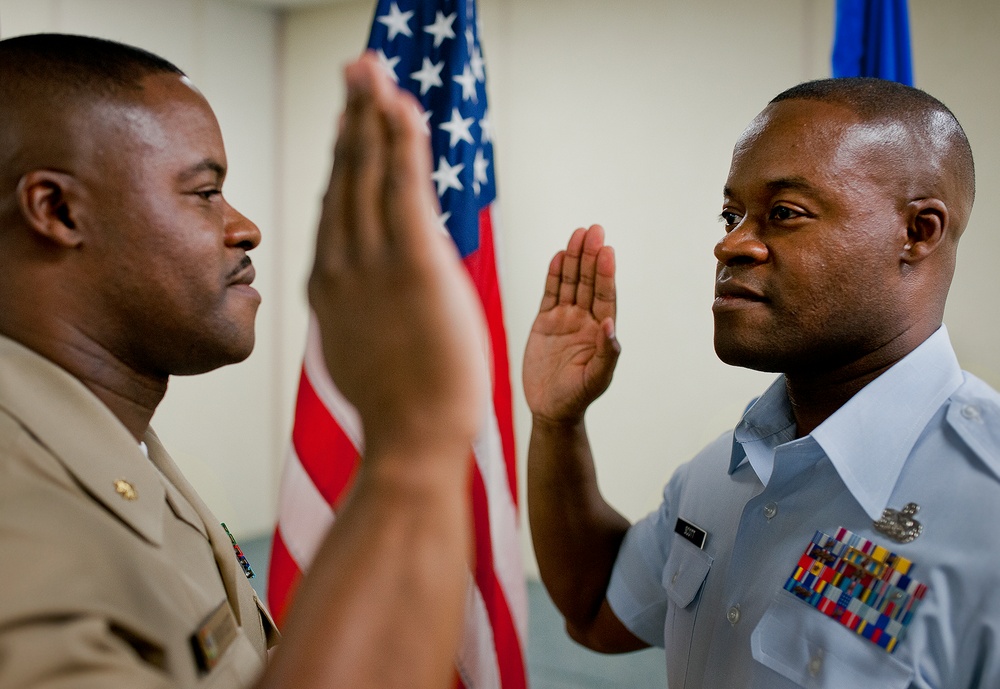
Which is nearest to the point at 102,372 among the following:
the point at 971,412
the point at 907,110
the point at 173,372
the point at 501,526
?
the point at 173,372

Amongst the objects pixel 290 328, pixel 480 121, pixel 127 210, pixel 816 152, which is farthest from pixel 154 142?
pixel 290 328

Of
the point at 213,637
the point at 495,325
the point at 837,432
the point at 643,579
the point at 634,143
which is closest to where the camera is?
the point at 213,637

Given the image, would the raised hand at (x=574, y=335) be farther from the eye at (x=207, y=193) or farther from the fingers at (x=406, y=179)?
the fingers at (x=406, y=179)

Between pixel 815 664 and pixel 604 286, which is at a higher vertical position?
pixel 604 286

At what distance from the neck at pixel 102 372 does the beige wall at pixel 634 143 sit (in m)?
3.13

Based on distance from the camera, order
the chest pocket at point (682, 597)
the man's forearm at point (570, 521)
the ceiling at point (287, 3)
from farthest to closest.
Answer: the ceiling at point (287, 3), the man's forearm at point (570, 521), the chest pocket at point (682, 597)

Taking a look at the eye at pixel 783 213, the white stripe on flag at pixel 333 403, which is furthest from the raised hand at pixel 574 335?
the white stripe on flag at pixel 333 403

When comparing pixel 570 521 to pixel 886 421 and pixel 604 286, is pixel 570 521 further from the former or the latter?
pixel 886 421

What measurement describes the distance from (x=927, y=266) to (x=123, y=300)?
3.80 feet

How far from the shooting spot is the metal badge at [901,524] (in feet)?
3.66

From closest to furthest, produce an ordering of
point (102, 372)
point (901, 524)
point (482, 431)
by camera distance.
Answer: point (102, 372), point (901, 524), point (482, 431)

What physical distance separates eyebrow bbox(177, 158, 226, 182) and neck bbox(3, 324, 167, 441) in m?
0.20

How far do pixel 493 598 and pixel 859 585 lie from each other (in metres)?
1.42

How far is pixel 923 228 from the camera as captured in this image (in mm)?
1284
